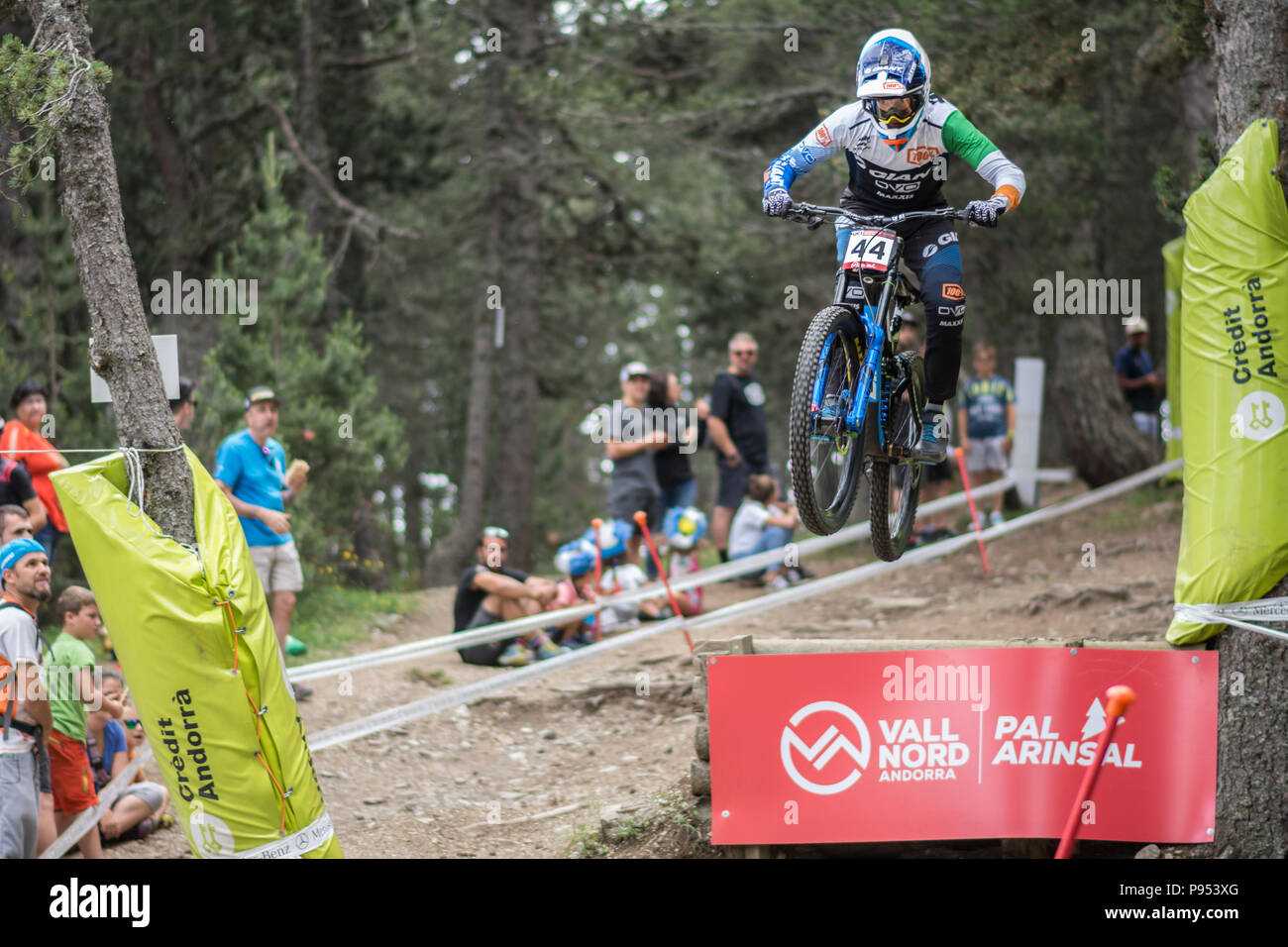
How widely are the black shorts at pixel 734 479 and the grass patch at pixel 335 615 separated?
3.28m

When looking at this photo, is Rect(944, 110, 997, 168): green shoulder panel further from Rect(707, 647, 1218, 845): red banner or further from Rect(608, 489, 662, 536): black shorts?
Rect(608, 489, 662, 536): black shorts

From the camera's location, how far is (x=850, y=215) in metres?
5.16

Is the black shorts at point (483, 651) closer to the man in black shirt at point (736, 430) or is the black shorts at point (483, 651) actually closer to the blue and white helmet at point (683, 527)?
the blue and white helmet at point (683, 527)

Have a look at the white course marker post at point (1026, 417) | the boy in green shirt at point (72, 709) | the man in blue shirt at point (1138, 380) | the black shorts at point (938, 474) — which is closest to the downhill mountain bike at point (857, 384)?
the boy in green shirt at point (72, 709)

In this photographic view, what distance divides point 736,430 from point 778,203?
502 centimetres

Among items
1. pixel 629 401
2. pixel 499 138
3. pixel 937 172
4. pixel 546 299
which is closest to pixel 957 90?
pixel 629 401

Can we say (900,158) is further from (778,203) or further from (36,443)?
(36,443)

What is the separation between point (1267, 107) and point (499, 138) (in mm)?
11579

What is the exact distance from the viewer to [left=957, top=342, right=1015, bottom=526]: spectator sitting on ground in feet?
35.8

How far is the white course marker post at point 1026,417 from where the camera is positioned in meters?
10.1

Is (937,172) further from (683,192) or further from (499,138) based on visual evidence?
(683,192)

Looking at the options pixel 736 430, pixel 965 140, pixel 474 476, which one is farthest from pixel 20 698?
pixel 474 476

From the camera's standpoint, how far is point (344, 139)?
15109 millimetres

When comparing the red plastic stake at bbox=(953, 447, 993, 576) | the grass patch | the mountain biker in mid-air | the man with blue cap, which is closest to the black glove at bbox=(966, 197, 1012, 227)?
the mountain biker in mid-air
